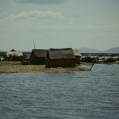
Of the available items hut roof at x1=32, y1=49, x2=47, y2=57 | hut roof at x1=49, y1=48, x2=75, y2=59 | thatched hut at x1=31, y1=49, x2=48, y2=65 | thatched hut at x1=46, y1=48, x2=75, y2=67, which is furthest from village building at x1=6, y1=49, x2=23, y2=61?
thatched hut at x1=46, y1=48, x2=75, y2=67

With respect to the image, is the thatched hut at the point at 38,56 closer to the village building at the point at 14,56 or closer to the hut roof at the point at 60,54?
the hut roof at the point at 60,54

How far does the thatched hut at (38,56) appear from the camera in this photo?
77.6 m

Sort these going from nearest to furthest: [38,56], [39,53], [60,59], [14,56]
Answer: [60,59] → [39,53] → [38,56] → [14,56]

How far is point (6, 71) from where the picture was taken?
202ft

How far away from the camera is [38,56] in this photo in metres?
77.8

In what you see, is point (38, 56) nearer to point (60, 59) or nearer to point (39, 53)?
point (39, 53)

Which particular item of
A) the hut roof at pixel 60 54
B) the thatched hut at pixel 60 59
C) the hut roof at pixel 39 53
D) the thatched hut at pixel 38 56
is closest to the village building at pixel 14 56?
the thatched hut at pixel 38 56

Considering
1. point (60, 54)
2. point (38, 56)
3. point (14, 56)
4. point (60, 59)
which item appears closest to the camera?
point (60, 59)

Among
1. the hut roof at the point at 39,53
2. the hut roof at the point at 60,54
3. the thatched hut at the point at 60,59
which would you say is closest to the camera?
the thatched hut at the point at 60,59

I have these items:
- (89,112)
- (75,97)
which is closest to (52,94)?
(75,97)

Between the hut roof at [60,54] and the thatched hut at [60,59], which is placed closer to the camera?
the thatched hut at [60,59]

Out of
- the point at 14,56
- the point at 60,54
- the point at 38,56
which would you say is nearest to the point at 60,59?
the point at 60,54

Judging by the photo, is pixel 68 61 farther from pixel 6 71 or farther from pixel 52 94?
pixel 52 94

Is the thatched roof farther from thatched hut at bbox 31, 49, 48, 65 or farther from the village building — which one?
the village building
